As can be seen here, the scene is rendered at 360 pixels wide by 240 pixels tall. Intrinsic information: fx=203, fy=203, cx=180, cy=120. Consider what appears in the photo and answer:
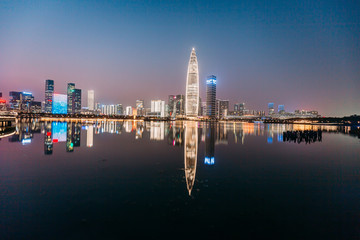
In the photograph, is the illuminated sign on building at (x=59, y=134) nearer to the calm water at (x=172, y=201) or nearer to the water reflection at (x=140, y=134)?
the water reflection at (x=140, y=134)

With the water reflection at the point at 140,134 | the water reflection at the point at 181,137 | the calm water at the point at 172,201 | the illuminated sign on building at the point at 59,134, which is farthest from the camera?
the illuminated sign on building at the point at 59,134

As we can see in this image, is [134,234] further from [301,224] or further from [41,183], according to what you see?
[41,183]

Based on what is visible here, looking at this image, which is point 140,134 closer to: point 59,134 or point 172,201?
point 59,134

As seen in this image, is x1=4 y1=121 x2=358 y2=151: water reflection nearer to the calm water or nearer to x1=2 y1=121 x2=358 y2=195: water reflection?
x1=2 y1=121 x2=358 y2=195: water reflection

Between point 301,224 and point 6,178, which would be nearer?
point 301,224

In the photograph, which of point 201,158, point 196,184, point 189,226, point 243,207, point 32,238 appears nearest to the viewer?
point 32,238

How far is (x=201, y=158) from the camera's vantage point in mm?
18625

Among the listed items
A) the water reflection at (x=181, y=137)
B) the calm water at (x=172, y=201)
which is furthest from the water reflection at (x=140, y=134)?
the calm water at (x=172, y=201)

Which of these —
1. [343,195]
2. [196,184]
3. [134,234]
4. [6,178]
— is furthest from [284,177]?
[6,178]

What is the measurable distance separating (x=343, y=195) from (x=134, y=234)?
10731 mm

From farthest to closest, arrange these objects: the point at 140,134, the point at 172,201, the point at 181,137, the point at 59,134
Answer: the point at 140,134
the point at 181,137
the point at 59,134
the point at 172,201

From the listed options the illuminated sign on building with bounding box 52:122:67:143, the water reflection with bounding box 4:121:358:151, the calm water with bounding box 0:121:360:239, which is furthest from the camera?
the illuminated sign on building with bounding box 52:122:67:143

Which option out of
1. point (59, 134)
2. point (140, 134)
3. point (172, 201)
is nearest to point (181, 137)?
point (140, 134)

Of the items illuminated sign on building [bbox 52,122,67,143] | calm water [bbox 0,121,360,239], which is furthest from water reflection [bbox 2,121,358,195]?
calm water [bbox 0,121,360,239]
